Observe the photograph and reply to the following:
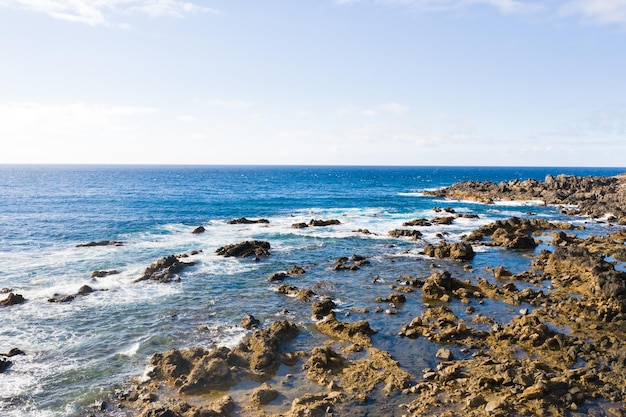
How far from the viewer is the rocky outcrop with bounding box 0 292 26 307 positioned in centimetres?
3170

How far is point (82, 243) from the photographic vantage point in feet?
173

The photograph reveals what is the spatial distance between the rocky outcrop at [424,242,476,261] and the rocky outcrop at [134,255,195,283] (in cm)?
2865

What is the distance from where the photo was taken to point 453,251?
47875 millimetres

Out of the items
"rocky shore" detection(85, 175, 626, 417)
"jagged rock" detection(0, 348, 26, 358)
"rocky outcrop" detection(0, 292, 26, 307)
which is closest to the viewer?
"rocky shore" detection(85, 175, 626, 417)

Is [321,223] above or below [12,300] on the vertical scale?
above

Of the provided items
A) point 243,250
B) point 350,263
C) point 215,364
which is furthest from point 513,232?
point 215,364

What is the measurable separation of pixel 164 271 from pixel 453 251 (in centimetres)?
3216

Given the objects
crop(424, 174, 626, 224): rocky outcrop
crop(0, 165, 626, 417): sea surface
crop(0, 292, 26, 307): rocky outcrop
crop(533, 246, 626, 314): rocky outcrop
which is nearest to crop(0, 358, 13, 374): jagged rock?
crop(0, 165, 626, 417): sea surface

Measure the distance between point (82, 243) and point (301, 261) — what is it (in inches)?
1149

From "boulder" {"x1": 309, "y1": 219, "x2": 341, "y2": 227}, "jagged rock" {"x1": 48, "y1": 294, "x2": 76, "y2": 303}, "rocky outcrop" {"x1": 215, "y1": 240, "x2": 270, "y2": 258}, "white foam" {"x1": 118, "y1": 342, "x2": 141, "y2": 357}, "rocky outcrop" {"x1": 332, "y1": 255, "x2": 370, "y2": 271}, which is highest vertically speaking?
"boulder" {"x1": 309, "y1": 219, "x2": 341, "y2": 227}

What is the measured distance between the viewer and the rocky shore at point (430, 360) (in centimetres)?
1898

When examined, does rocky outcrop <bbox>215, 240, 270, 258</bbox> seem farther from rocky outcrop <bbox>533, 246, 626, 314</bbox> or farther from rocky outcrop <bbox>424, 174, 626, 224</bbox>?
rocky outcrop <bbox>424, 174, 626, 224</bbox>

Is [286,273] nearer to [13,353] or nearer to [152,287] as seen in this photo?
[152,287]

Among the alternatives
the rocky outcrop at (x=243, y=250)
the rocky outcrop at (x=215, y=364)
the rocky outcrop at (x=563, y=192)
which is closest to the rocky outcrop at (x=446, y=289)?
the rocky outcrop at (x=215, y=364)
